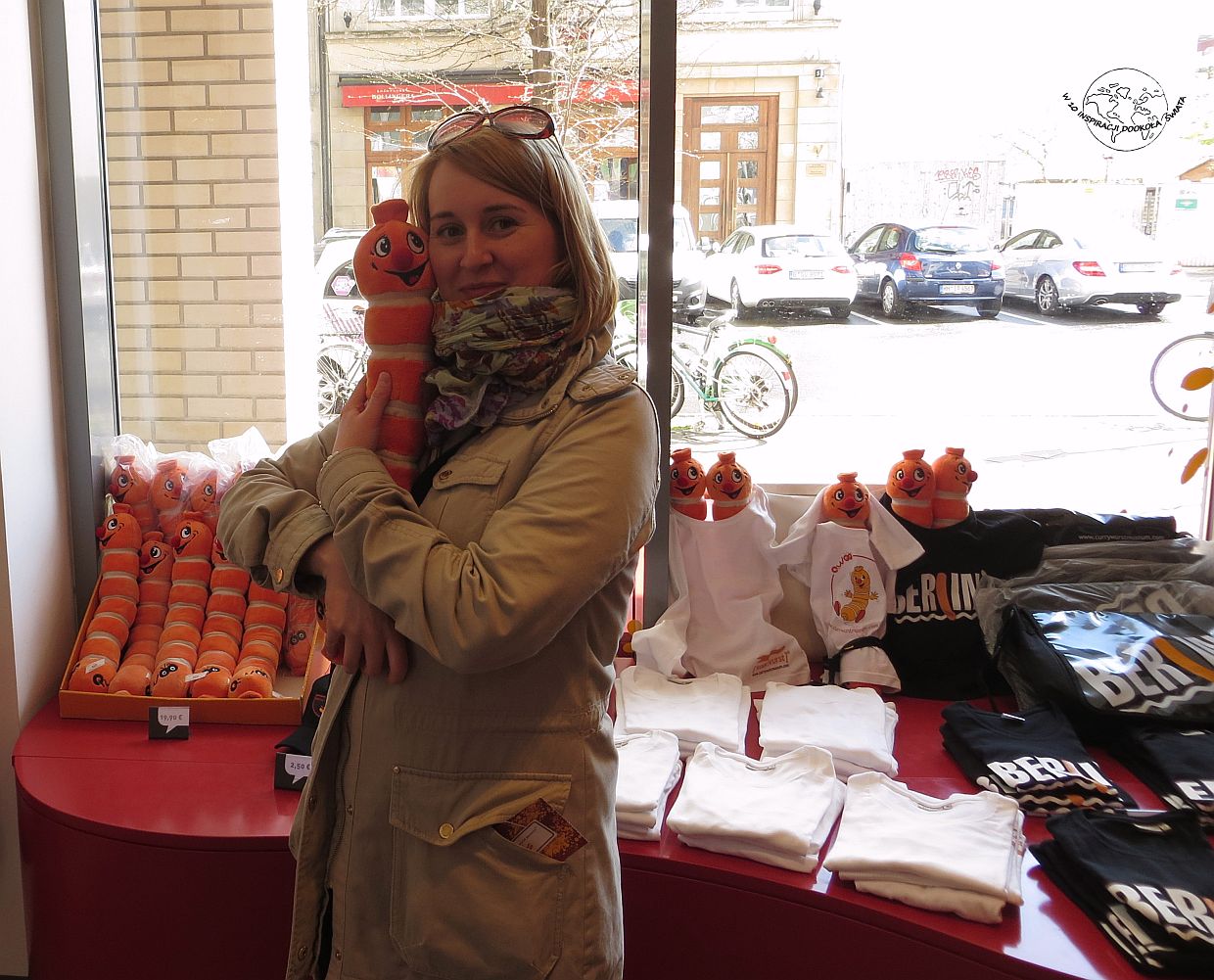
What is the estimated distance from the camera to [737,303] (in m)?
2.75

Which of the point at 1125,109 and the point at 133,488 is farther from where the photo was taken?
the point at 1125,109

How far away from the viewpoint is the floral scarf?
113 cm

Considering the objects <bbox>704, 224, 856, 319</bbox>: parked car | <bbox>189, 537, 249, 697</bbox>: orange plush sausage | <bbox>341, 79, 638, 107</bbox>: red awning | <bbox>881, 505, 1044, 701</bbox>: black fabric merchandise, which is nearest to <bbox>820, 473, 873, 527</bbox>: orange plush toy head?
<bbox>881, 505, 1044, 701</bbox>: black fabric merchandise

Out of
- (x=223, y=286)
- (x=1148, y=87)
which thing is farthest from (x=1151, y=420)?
(x=223, y=286)

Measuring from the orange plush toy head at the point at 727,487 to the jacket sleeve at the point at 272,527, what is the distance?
56.1 inches

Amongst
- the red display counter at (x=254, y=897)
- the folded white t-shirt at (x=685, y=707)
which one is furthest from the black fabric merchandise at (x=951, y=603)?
the folded white t-shirt at (x=685, y=707)

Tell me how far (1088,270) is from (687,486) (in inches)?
48.3

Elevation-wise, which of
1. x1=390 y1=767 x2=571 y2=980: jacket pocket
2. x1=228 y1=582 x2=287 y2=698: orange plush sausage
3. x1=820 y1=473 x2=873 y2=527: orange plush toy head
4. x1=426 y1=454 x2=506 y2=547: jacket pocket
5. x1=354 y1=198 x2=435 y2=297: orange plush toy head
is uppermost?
x1=354 y1=198 x2=435 y2=297: orange plush toy head

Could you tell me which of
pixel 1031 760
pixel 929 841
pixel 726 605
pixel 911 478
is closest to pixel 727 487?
pixel 726 605

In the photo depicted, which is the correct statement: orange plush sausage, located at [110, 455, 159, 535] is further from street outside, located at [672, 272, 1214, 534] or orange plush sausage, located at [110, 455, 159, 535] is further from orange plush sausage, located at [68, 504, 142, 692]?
street outside, located at [672, 272, 1214, 534]

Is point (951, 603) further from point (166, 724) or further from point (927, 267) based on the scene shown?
point (166, 724)

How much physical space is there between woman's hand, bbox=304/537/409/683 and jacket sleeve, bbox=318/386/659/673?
4cm

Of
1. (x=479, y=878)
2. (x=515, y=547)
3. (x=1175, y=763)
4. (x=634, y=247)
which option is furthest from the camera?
(x=634, y=247)

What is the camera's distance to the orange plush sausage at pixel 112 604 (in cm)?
233
